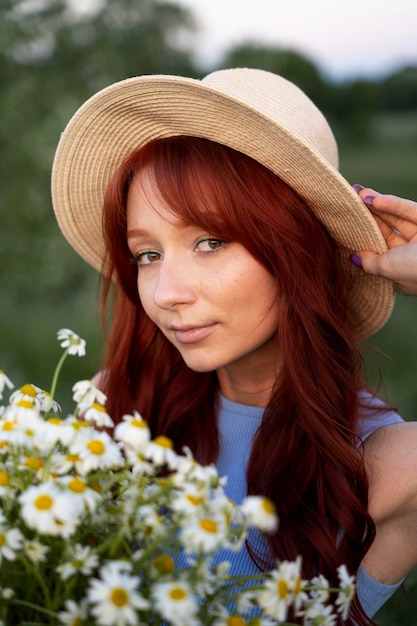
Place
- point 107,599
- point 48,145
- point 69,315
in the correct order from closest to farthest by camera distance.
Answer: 1. point 107,599
2. point 69,315
3. point 48,145

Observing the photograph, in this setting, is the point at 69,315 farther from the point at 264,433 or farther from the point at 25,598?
the point at 25,598

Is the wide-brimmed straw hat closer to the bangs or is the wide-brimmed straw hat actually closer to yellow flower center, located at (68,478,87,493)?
the bangs

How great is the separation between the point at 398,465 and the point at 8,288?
25.1ft

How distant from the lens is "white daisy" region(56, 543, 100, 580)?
3.00 feet

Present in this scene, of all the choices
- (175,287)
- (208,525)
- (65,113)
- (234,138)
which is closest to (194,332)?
(175,287)

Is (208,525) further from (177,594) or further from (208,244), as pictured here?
(208,244)

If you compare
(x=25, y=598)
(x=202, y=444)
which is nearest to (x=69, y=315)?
(x=202, y=444)

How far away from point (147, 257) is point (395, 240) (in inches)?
26.2

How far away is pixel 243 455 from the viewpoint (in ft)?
7.20

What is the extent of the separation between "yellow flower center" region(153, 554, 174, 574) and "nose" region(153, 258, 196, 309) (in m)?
0.88

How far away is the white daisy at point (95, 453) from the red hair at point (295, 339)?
90cm

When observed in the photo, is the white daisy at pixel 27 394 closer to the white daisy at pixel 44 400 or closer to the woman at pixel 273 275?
the white daisy at pixel 44 400

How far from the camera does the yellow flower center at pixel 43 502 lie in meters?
0.86

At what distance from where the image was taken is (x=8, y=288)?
8898 millimetres
